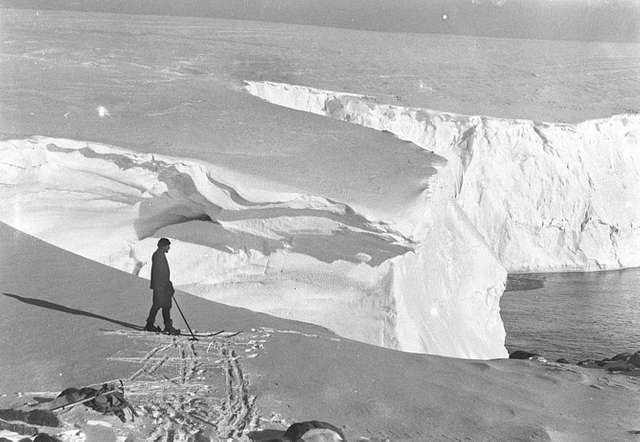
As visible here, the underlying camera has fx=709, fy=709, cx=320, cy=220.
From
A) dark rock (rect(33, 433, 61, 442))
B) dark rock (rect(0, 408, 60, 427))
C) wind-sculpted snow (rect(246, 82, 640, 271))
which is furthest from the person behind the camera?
wind-sculpted snow (rect(246, 82, 640, 271))

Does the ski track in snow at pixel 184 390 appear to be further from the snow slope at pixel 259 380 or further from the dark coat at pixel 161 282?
the dark coat at pixel 161 282

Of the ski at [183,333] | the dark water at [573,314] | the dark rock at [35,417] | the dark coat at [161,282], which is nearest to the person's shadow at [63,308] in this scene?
the ski at [183,333]

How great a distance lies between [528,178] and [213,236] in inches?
457

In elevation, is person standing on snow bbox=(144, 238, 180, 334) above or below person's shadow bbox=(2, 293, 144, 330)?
above

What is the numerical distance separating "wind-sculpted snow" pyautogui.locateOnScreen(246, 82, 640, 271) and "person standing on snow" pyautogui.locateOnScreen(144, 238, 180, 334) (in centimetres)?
1218

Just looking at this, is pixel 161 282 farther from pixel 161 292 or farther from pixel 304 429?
pixel 304 429

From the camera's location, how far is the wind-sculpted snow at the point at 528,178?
58.3 feet

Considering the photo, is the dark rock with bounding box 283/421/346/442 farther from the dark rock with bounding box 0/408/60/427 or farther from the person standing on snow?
the person standing on snow

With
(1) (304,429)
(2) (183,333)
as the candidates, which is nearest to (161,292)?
(2) (183,333)

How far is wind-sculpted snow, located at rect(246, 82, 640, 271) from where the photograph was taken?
1778cm

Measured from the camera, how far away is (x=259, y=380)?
195 inches

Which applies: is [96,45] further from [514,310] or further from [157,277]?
[157,277]

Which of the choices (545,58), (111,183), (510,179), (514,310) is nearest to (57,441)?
(111,183)

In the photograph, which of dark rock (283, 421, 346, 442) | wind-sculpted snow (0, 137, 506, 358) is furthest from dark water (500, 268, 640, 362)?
dark rock (283, 421, 346, 442)
